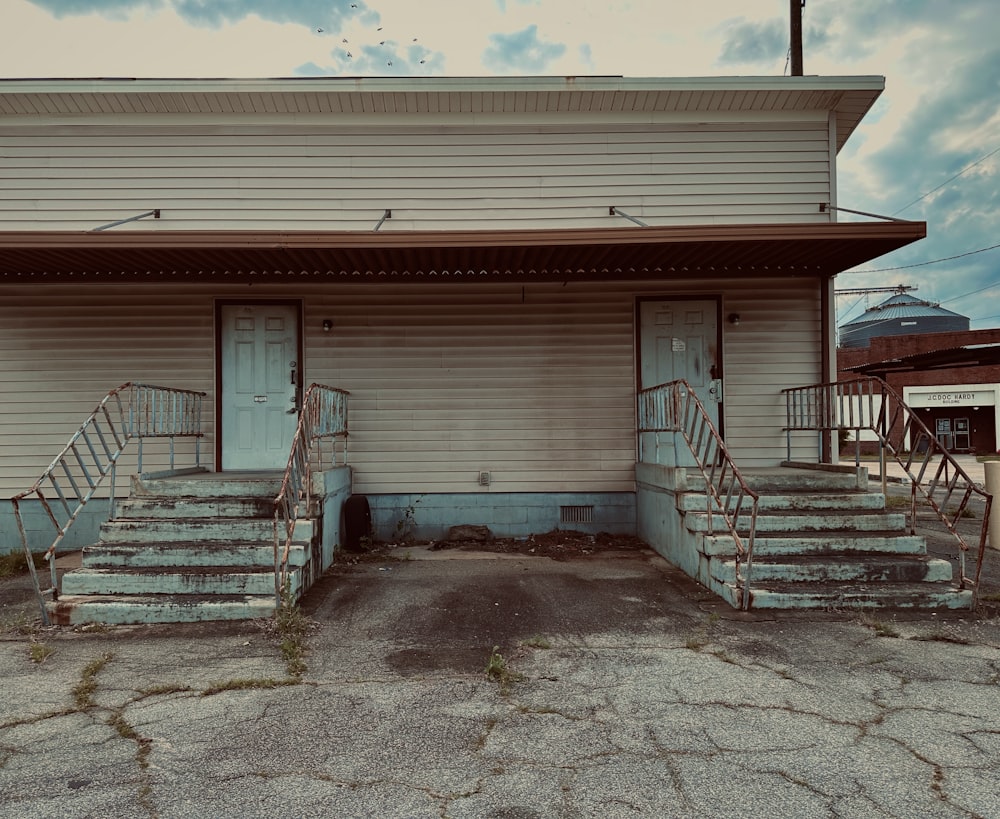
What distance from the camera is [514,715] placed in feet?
11.3

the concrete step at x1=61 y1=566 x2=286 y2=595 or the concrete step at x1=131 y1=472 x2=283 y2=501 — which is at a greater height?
the concrete step at x1=131 y1=472 x2=283 y2=501

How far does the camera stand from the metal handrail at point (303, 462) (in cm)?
528

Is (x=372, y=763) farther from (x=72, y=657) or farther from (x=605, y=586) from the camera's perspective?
(x=605, y=586)

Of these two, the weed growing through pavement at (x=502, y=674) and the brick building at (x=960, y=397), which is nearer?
the weed growing through pavement at (x=502, y=674)

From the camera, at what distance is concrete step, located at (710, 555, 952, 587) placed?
5.51 metres

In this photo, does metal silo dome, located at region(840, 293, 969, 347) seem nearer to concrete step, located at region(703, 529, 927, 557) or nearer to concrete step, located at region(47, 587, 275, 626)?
concrete step, located at region(703, 529, 927, 557)

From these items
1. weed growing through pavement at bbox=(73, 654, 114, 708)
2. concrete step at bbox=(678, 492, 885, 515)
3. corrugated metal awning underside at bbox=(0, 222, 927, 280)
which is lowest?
weed growing through pavement at bbox=(73, 654, 114, 708)

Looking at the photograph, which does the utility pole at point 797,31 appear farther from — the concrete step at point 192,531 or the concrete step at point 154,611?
the concrete step at point 154,611

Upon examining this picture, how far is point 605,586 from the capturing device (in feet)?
20.0

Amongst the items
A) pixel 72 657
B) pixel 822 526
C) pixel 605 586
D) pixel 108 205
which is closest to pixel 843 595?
pixel 822 526

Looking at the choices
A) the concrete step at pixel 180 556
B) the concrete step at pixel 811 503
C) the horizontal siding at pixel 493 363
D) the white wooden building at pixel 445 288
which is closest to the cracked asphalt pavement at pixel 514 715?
the concrete step at pixel 180 556

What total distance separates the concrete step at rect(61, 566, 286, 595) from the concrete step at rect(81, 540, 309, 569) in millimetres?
214

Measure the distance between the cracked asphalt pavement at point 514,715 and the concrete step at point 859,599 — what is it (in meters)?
0.12

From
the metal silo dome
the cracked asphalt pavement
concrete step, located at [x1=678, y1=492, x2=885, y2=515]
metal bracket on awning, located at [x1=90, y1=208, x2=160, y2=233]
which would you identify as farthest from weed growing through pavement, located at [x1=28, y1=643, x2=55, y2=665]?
the metal silo dome
